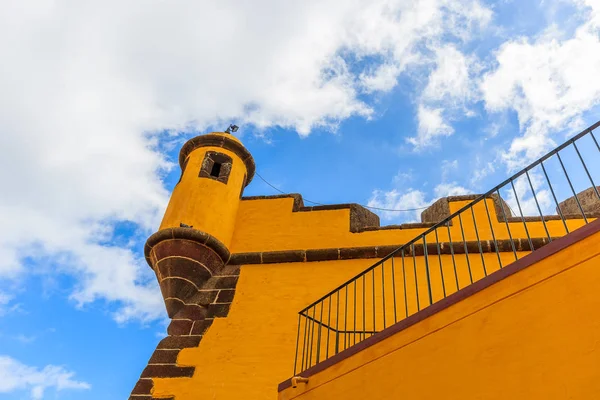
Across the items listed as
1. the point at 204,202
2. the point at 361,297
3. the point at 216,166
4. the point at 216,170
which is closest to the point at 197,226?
the point at 204,202

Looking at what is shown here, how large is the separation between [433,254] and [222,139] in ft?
16.1

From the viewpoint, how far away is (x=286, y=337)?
6973mm

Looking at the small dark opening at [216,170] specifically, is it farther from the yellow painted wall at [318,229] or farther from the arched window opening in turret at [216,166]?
the yellow painted wall at [318,229]

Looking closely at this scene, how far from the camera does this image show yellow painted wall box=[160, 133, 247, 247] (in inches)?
330

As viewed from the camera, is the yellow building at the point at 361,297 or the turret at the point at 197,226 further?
the turret at the point at 197,226

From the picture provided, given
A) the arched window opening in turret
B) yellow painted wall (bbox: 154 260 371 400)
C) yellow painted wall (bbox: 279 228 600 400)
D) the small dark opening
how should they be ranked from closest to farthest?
yellow painted wall (bbox: 279 228 600 400)
yellow painted wall (bbox: 154 260 371 400)
the arched window opening in turret
the small dark opening

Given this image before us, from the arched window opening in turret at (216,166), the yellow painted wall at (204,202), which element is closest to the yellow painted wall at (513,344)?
the yellow painted wall at (204,202)

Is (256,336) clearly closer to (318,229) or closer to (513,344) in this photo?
(318,229)

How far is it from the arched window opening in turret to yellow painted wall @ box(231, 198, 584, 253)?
0.71 m

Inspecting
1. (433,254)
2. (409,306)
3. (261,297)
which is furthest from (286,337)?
(433,254)

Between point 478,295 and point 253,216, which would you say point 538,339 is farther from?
point 253,216

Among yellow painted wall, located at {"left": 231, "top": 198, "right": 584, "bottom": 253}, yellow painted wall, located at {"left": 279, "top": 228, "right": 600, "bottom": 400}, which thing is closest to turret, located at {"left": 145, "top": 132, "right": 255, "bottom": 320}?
yellow painted wall, located at {"left": 231, "top": 198, "right": 584, "bottom": 253}

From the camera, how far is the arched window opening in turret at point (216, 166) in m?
9.24

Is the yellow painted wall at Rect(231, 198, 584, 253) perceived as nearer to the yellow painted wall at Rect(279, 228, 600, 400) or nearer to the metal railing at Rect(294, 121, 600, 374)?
the metal railing at Rect(294, 121, 600, 374)
